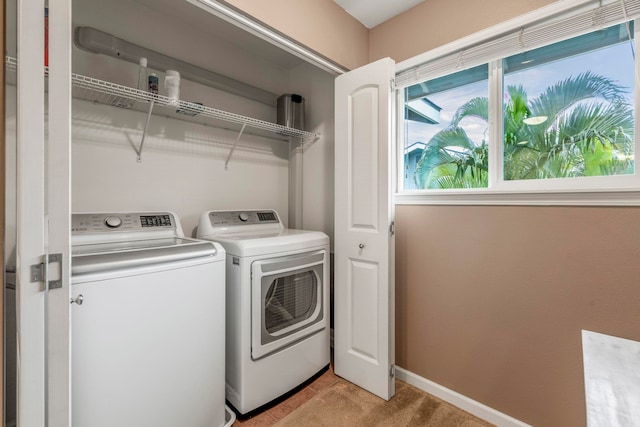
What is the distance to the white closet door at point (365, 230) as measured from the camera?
175cm

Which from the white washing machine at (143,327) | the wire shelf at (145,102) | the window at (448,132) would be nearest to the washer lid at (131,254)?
the white washing machine at (143,327)

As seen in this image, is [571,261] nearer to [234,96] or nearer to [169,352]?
[169,352]

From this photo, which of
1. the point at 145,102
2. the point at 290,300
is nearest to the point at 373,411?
the point at 290,300

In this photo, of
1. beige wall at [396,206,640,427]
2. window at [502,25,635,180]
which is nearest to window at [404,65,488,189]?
window at [502,25,635,180]

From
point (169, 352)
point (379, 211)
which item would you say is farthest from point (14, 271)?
point (379, 211)

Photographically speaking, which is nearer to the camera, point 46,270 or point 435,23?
point 46,270

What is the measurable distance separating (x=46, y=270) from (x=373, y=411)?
1.71 meters

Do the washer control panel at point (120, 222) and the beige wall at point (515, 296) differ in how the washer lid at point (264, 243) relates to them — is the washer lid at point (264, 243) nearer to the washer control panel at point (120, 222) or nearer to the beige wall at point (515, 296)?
the washer control panel at point (120, 222)

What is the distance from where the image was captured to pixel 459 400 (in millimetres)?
1702

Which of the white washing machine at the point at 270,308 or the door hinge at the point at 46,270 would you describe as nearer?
the door hinge at the point at 46,270

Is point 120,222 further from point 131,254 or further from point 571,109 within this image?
point 571,109

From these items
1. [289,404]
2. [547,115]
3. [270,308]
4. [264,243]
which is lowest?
[289,404]

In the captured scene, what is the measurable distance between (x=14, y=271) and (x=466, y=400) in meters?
2.17

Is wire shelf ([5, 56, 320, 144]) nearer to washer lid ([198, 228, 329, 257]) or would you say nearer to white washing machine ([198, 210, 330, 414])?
white washing machine ([198, 210, 330, 414])
